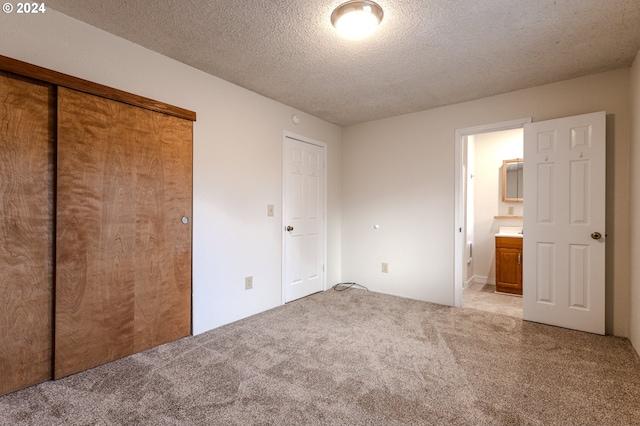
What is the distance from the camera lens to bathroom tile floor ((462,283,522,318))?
3.35 m

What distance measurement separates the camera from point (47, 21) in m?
1.85

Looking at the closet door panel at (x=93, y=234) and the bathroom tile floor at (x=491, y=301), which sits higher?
the closet door panel at (x=93, y=234)

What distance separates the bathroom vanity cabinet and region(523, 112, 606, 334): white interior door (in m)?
1.19

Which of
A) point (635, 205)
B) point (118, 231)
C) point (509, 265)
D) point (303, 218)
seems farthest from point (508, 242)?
point (118, 231)

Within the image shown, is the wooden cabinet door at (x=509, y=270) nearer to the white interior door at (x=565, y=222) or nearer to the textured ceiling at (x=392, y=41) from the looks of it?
the white interior door at (x=565, y=222)

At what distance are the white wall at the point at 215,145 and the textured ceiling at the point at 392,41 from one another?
5.0 inches

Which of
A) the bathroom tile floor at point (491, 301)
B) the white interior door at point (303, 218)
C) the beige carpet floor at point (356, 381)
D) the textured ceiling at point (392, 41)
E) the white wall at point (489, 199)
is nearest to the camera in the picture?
the beige carpet floor at point (356, 381)

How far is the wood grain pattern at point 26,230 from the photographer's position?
68.0 inches

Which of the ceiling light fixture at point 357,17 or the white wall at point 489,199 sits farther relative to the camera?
the white wall at point 489,199

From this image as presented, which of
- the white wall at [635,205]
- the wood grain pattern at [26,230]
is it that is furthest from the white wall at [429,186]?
the wood grain pattern at [26,230]

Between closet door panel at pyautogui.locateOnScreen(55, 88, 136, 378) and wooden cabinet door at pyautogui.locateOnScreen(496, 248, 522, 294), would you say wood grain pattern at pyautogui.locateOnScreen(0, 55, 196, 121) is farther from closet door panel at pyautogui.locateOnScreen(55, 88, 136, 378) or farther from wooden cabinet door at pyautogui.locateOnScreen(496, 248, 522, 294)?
wooden cabinet door at pyautogui.locateOnScreen(496, 248, 522, 294)

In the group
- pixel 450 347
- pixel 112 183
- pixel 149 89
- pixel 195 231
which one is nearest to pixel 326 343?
pixel 450 347

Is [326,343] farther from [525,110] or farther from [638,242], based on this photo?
[525,110]

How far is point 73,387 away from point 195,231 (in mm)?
1278
